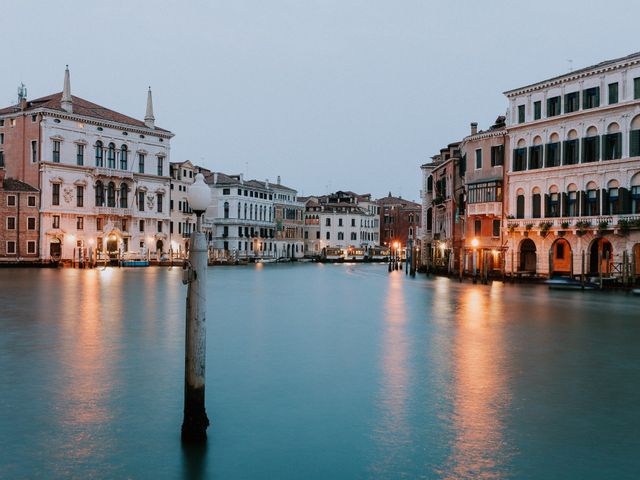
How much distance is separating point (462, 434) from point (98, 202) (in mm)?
54953

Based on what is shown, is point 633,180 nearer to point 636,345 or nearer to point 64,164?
point 636,345

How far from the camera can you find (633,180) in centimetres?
3241

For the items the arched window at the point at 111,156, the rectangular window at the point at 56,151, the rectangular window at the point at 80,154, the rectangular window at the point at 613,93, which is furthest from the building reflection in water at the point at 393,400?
the arched window at the point at 111,156

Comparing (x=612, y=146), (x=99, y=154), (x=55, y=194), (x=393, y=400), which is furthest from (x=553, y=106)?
(x=55, y=194)

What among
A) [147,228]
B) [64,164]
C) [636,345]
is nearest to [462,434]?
[636,345]

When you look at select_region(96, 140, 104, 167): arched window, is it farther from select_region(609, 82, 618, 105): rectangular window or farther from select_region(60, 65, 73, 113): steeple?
select_region(609, 82, 618, 105): rectangular window

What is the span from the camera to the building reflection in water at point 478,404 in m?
6.43

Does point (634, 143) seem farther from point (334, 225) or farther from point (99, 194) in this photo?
point (334, 225)

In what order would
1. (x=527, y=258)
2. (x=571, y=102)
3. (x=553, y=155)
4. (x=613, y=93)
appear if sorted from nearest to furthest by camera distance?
(x=613, y=93) → (x=571, y=102) → (x=553, y=155) → (x=527, y=258)

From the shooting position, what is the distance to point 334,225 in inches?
3905

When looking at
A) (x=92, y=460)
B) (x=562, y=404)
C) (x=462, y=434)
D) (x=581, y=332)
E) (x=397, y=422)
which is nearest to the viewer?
(x=92, y=460)

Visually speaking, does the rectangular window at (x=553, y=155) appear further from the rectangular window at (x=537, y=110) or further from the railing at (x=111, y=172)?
the railing at (x=111, y=172)

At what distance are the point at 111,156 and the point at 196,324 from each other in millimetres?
55554

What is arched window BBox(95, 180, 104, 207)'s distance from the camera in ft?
190
